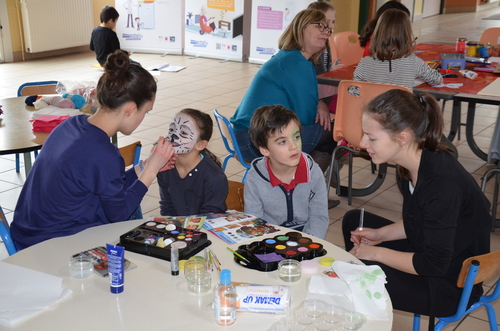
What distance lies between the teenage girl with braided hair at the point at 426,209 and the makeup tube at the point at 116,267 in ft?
2.92

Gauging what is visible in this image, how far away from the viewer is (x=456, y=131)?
4859 mm

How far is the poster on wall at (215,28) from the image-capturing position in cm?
888

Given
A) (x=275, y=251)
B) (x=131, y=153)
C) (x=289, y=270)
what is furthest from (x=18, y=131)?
(x=289, y=270)

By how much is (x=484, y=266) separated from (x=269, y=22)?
7.42m

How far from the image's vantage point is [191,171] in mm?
2467

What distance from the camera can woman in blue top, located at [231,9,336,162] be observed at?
331cm

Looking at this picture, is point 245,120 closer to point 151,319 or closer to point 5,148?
point 5,148

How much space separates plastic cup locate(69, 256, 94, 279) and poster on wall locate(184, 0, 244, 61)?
7651mm

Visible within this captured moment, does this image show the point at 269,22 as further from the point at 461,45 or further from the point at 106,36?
the point at 461,45

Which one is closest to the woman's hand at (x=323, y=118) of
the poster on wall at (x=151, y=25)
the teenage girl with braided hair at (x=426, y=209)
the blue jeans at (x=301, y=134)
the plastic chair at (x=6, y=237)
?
the blue jeans at (x=301, y=134)

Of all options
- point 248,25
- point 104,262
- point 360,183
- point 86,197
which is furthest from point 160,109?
point 104,262

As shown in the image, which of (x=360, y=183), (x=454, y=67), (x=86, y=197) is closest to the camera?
(x=86, y=197)

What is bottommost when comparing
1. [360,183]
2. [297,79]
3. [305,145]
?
[360,183]

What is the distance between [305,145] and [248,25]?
5921 millimetres
